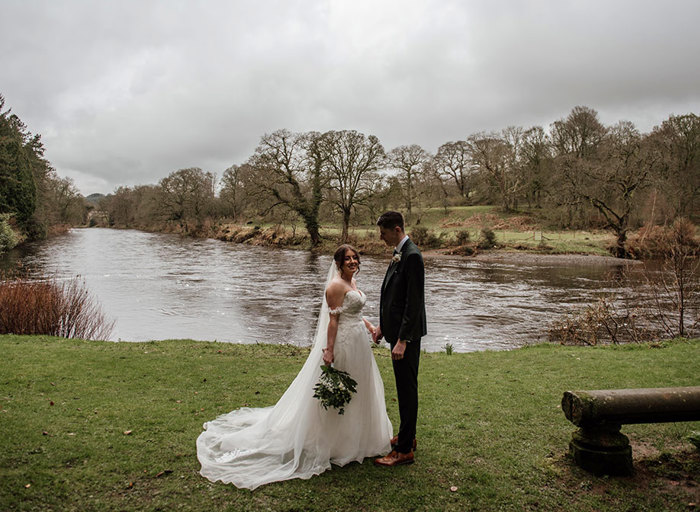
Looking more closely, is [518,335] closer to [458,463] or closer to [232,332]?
[232,332]

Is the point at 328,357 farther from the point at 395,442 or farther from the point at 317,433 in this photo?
the point at 395,442

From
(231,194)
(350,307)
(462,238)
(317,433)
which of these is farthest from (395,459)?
(231,194)

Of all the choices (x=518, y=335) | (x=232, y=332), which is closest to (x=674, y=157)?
(x=518, y=335)

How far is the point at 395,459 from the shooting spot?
4875 mm

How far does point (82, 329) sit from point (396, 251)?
12024mm

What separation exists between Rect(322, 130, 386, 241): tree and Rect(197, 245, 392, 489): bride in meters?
40.9

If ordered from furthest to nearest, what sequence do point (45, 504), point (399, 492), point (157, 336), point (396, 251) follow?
point (157, 336) < point (396, 251) < point (399, 492) < point (45, 504)

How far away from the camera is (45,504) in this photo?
3947 mm

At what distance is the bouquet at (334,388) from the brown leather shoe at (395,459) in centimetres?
65

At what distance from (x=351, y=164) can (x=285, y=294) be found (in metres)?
25.6

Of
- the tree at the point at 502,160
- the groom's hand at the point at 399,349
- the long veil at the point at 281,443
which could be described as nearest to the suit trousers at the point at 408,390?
the groom's hand at the point at 399,349

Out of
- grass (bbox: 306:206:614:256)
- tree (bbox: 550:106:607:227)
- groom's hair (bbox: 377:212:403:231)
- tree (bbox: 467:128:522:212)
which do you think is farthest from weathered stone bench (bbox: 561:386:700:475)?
tree (bbox: 467:128:522:212)

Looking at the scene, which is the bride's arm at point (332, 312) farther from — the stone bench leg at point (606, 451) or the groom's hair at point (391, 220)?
the stone bench leg at point (606, 451)

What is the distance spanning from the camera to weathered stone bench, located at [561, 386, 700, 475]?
4227 mm
